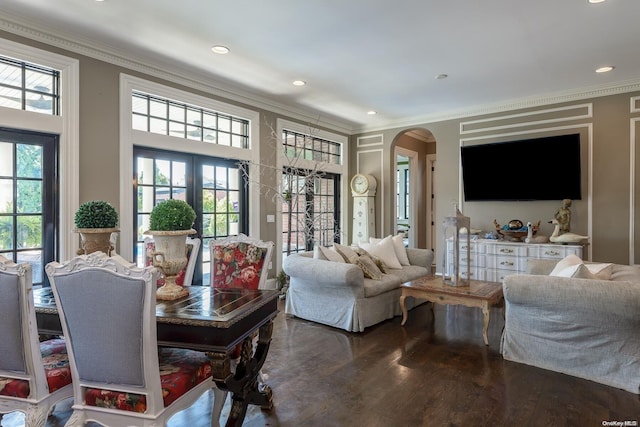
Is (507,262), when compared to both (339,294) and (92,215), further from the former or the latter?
(92,215)

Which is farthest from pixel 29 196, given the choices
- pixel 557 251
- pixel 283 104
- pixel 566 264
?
pixel 557 251

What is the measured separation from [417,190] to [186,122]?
525cm

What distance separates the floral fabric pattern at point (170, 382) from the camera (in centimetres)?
156

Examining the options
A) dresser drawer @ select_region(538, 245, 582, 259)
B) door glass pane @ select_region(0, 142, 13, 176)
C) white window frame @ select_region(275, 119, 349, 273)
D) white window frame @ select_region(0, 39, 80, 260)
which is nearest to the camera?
door glass pane @ select_region(0, 142, 13, 176)

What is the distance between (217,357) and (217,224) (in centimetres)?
342

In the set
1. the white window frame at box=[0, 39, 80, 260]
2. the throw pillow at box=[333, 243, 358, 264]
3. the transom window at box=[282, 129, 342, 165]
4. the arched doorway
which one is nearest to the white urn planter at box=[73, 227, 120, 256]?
the white window frame at box=[0, 39, 80, 260]

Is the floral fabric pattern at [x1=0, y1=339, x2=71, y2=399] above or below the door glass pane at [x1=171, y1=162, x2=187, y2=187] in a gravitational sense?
below

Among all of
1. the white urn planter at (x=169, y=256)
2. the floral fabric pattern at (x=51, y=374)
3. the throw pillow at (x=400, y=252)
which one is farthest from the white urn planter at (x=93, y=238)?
the throw pillow at (x=400, y=252)

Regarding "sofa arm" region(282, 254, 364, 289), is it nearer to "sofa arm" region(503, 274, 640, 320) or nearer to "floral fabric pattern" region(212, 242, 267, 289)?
"floral fabric pattern" region(212, 242, 267, 289)

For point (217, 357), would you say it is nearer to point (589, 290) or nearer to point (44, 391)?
point (44, 391)

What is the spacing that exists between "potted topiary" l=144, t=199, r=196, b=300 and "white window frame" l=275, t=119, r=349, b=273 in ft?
11.7

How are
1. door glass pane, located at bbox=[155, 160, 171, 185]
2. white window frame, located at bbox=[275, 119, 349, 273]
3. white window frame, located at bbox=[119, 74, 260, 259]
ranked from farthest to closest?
white window frame, located at bbox=[275, 119, 349, 273], door glass pane, located at bbox=[155, 160, 171, 185], white window frame, located at bbox=[119, 74, 260, 259]

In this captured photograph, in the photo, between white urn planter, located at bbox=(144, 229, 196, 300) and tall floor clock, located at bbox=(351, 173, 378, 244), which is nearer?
white urn planter, located at bbox=(144, 229, 196, 300)

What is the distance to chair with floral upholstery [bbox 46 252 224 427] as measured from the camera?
1.46 m
